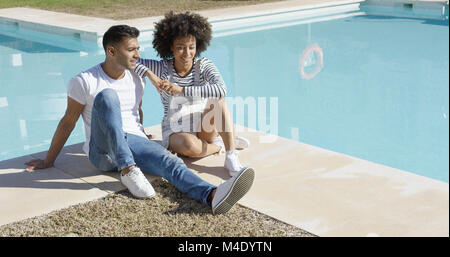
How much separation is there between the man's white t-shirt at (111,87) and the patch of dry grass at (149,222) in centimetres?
70

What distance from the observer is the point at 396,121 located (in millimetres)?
6914

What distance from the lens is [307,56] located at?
10.2 meters

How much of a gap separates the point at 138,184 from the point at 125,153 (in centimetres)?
24

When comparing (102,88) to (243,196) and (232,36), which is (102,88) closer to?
(243,196)

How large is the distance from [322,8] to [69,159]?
1034 cm

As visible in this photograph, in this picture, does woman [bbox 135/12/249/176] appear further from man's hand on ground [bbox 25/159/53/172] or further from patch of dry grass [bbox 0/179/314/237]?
man's hand on ground [bbox 25/159/53/172]

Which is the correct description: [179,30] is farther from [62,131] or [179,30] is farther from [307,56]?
[307,56]

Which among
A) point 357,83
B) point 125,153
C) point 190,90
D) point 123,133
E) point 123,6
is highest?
point 123,6

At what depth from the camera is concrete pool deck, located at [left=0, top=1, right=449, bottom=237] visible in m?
3.59

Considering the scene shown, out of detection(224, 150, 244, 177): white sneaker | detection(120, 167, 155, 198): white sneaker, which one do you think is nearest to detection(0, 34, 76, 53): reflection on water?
detection(224, 150, 244, 177): white sneaker

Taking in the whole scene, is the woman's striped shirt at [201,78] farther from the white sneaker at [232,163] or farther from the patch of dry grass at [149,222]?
the patch of dry grass at [149,222]

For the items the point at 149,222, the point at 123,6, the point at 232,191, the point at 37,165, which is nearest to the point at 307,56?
the point at 123,6

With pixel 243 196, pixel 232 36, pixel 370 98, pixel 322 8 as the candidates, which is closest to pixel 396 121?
pixel 370 98

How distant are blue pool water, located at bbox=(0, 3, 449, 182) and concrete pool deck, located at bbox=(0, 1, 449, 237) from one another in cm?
140
